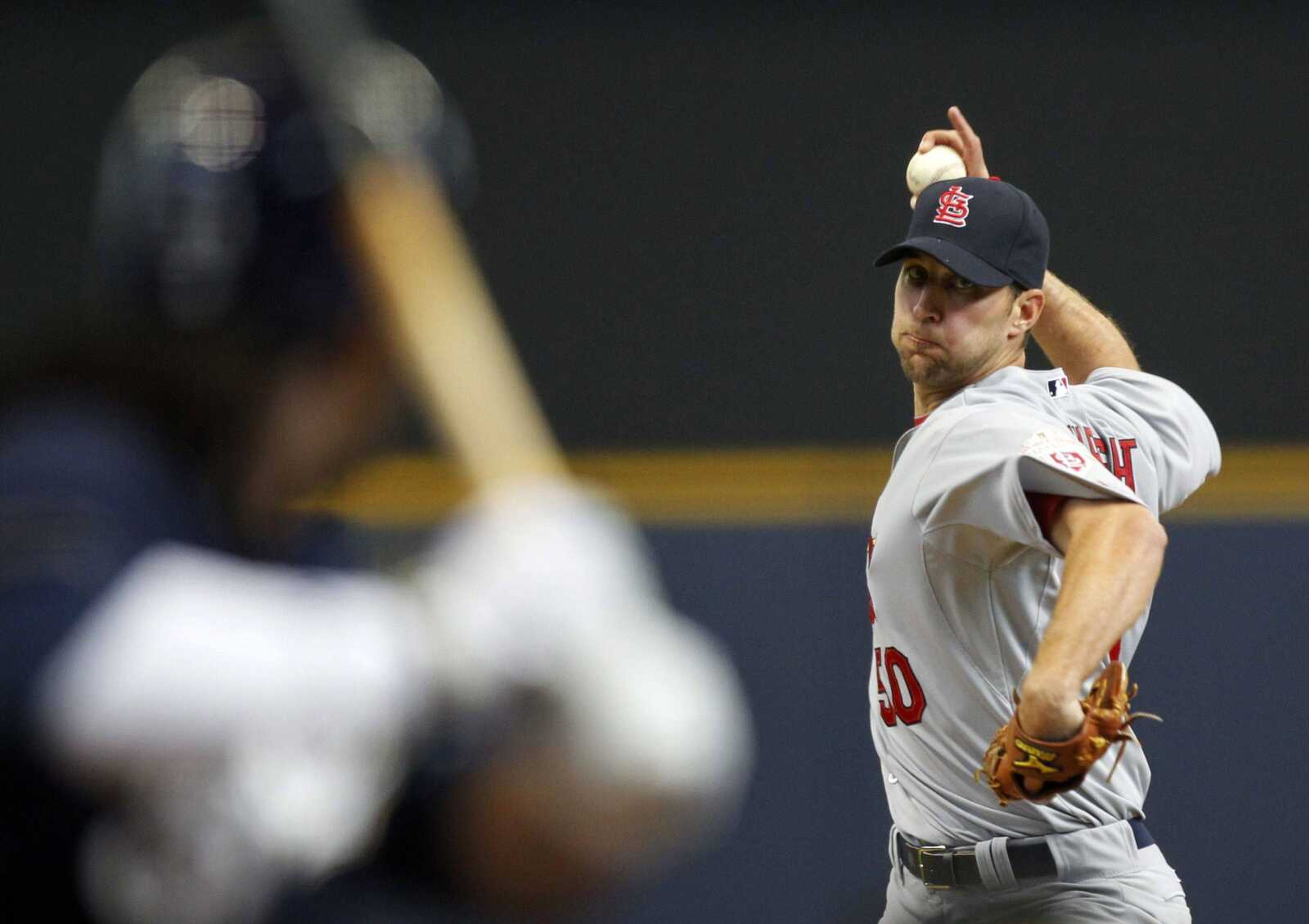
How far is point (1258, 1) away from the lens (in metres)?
4.54

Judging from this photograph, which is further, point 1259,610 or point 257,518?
point 1259,610

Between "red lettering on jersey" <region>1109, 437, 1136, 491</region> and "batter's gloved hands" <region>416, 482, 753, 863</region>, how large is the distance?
1.83 m

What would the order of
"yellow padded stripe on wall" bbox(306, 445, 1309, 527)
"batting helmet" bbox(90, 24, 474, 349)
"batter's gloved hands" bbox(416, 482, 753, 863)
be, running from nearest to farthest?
"batter's gloved hands" bbox(416, 482, 753, 863) → "batting helmet" bbox(90, 24, 474, 349) → "yellow padded stripe on wall" bbox(306, 445, 1309, 527)

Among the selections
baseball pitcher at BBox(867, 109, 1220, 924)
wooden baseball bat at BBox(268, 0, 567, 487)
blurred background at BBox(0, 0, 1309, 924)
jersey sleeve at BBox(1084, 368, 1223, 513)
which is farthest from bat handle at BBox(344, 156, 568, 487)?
blurred background at BBox(0, 0, 1309, 924)

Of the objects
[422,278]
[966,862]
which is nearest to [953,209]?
[966,862]

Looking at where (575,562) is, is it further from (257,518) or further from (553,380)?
(553,380)

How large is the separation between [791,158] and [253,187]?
3664 mm

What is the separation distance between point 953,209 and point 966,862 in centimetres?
103

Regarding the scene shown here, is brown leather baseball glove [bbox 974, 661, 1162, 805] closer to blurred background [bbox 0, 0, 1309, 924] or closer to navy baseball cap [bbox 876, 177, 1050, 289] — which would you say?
navy baseball cap [bbox 876, 177, 1050, 289]

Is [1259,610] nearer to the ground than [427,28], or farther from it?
nearer to the ground

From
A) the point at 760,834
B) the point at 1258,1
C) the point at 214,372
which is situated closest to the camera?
the point at 214,372

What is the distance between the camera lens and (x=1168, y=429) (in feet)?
9.03

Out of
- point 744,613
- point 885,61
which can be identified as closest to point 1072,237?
point 885,61

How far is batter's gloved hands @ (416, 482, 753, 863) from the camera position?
901 mm
